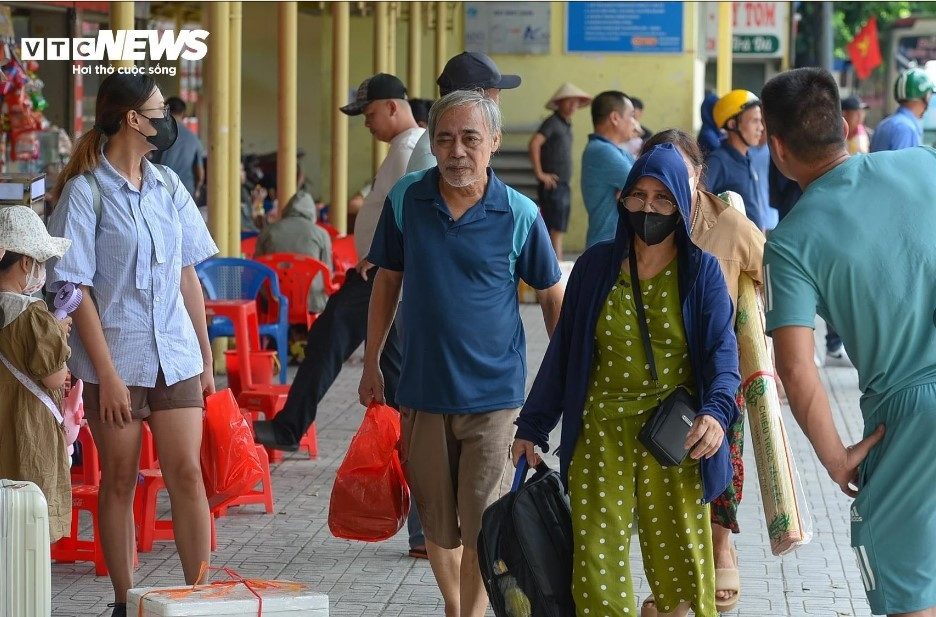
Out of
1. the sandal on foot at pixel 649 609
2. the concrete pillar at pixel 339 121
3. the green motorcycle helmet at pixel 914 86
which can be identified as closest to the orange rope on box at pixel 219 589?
the sandal on foot at pixel 649 609

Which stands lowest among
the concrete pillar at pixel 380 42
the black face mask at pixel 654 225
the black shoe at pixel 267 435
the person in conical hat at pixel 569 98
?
the black shoe at pixel 267 435

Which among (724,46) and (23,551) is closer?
(23,551)

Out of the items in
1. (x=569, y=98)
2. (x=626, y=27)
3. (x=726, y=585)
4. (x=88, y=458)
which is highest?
A: (x=626, y=27)

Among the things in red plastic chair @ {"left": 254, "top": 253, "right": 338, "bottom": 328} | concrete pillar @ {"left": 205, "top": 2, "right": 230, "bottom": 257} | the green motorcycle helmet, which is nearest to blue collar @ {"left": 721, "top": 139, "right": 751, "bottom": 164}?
the green motorcycle helmet

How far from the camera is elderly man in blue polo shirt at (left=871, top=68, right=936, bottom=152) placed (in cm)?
1049

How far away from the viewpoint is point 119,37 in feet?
A: 26.0

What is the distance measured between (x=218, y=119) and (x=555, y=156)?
716 cm

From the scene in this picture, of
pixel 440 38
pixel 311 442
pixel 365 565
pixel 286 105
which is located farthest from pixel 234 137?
pixel 440 38

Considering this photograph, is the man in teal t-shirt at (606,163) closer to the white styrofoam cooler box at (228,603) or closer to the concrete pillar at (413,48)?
the white styrofoam cooler box at (228,603)

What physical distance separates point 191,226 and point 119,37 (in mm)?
3311

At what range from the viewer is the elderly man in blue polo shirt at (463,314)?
4.50m

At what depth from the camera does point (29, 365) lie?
4641mm

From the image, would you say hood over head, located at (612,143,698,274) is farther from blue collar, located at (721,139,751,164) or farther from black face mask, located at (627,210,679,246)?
blue collar, located at (721,139,751,164)

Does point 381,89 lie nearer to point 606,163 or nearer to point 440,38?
point 606,163
